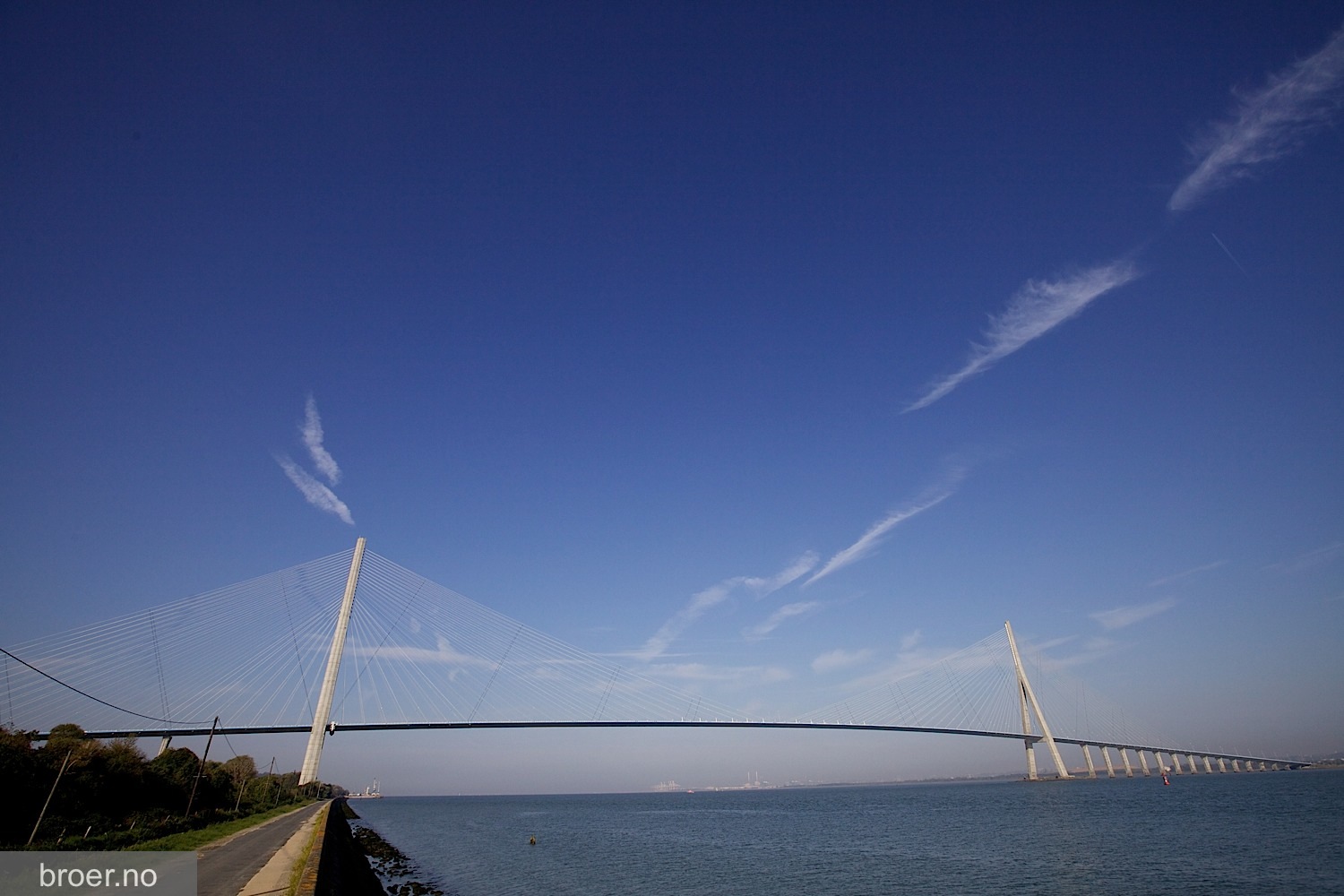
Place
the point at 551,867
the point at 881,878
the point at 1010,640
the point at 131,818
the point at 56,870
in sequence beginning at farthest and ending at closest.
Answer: the point at 1010,640
the point at 551,867
the point at 131,818
the point at 881,878
the point at 56,870

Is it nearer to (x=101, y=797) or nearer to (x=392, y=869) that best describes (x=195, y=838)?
(x=101, y=797)

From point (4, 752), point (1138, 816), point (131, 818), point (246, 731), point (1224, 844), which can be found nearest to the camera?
point (4, 752)

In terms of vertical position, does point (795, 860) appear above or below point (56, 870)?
below

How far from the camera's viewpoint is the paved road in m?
12.2

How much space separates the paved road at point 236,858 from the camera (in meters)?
12.2

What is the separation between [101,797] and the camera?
22.4 m

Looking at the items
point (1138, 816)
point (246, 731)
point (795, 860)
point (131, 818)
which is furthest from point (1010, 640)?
point (131, 818)

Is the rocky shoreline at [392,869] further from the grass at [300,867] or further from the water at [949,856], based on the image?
the grass at [300,867]

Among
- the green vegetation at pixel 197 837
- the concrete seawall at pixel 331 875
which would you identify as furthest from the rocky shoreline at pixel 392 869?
the green vegetation at pixel 197 837

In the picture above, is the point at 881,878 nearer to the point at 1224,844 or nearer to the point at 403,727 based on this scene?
the point at 1224,844

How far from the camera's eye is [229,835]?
2186 centimetres

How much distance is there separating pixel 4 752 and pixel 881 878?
25028 mm

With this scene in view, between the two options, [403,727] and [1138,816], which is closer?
[1138,816]

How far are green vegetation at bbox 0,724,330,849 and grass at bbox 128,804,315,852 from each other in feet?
0.12
